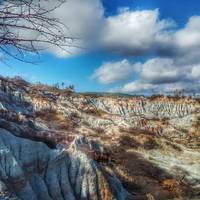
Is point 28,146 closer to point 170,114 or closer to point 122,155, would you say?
point 122,155

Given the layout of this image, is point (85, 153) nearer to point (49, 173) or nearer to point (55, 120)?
point (49, 173)

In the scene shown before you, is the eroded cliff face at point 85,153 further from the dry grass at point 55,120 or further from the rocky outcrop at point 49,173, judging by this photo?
the dry grass at point 55,120

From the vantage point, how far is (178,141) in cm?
7550

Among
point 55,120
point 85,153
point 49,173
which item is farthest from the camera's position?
point 55,120

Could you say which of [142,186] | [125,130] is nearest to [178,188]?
[142,186]

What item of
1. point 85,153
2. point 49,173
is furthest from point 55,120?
point 49,173

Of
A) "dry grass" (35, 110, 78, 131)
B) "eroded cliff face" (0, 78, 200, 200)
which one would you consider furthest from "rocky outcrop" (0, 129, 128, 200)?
"dry grass" (35, 110, 78, 131)

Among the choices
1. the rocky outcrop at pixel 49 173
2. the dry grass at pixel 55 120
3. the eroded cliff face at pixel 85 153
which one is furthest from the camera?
the dry grass at pixel 55 120

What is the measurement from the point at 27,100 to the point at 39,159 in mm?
48394

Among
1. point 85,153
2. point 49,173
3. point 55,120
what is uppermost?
point 55,120

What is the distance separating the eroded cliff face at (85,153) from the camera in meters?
29.4

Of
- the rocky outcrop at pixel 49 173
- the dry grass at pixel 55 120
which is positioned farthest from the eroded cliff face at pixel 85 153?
the dry grass at pixel 55 120

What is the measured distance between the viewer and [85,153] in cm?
3534

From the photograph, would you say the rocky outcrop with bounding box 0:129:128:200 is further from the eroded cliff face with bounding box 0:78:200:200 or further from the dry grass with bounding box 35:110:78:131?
the dry grass with bounding box 35:110:78:131
